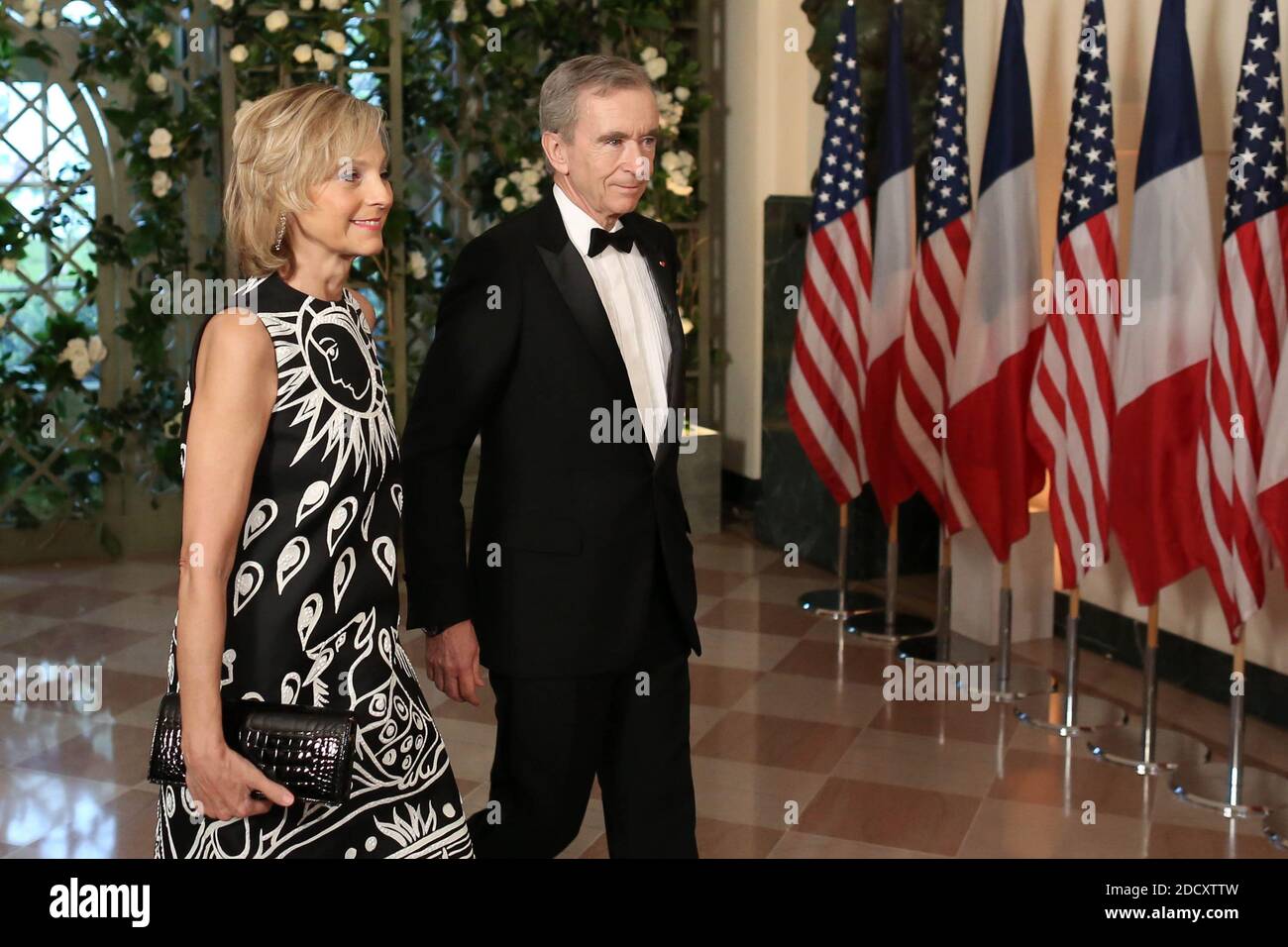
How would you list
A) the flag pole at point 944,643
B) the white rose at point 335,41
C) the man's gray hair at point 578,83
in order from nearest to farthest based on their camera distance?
1. the man's gray hair at point 578,83
2. the flag pole at point 944,643
3. the white rose at point 335,41

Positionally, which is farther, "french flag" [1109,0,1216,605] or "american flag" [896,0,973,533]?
"american flag" [896,0,973,533]

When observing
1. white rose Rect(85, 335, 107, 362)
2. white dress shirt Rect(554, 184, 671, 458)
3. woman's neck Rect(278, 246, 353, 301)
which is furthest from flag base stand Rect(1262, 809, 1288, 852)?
white rose Rect(85, 335, 107, 362)

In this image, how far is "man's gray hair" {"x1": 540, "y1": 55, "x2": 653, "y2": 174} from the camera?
2.40m

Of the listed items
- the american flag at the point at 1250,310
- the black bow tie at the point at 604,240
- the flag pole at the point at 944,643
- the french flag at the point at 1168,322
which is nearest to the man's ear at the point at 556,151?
the black bow tie at the point at 604,240

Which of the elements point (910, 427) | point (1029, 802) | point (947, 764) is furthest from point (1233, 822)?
point (910, 427)

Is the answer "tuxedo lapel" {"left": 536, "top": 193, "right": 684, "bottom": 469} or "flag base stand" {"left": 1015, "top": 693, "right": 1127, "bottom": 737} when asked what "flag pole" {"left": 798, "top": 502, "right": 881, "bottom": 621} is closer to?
"flag base stand" {"left": 1015, "top": 693, "right": 1127, "bottom": 737}

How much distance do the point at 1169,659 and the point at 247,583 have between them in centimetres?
379

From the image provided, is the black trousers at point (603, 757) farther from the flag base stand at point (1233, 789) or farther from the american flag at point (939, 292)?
the american flag at point (939, 292)

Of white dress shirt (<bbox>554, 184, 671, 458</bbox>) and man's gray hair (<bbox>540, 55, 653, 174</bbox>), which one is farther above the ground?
man's gray hair (<bbox>540, 55, 653, 174</bbox>)

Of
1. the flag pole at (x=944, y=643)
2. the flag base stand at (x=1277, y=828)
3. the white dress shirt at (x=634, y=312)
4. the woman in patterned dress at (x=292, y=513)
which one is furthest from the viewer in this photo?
the flag pole at (x=944, y=643)

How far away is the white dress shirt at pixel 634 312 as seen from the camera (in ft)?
8.32

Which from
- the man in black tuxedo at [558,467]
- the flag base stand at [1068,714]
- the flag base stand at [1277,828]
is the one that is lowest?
the flag base stand at [1277,828]

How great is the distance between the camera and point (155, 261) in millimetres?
6715

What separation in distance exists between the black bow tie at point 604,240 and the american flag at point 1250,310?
2.07m
